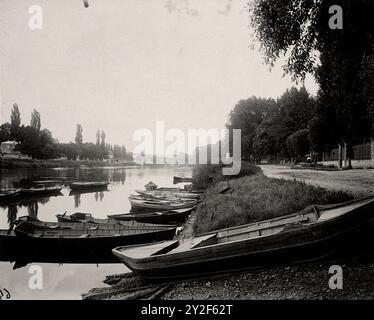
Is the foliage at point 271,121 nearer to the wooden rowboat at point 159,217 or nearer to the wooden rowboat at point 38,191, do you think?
the wooden rowboat at point 159,217

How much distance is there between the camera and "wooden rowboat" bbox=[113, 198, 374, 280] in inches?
234

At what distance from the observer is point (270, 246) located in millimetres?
6277

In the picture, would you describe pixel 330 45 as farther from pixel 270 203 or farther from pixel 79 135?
pixel 79 135

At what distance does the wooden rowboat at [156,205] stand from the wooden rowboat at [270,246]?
9860 millimetres

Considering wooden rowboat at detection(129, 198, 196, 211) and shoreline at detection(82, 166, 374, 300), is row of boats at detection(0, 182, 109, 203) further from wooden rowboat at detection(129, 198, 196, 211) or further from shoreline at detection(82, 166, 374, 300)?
shoreline at detection(82, 166, 374, 300)

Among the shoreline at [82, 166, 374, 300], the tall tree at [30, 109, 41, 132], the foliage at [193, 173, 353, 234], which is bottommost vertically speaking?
the shoreline at [82, 166, 374, 300]

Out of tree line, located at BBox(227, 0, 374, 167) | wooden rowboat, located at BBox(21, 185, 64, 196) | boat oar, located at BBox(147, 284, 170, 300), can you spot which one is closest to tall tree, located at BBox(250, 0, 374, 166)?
tree line, located at BBox(227, 0, 374, 167)

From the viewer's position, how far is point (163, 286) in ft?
23.8

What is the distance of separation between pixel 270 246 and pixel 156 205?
1338cm

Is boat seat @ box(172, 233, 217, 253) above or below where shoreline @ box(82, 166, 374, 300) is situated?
above

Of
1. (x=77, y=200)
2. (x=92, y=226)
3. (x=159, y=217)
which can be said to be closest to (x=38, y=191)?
(x=77, y=200)

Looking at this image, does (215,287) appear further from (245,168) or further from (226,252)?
(245,168)

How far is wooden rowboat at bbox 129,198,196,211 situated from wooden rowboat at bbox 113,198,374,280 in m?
9.86
